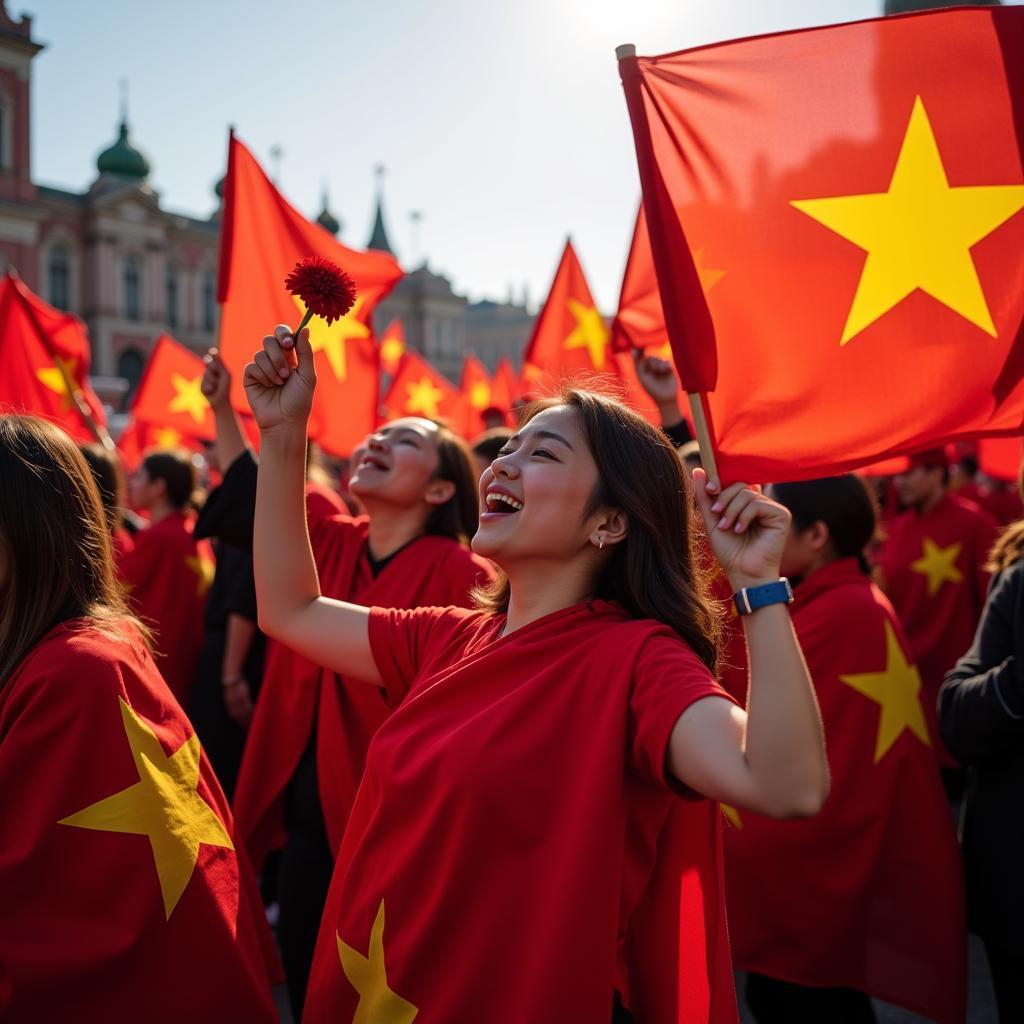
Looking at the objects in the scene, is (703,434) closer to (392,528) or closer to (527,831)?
(527,831)

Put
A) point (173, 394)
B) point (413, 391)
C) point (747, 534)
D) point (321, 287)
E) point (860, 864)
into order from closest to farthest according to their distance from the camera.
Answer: point (747, 534) → point (321, 287) → point (860, 864) → point (173, 394) → point (413, 391)

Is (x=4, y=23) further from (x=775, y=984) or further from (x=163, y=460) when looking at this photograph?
(x=775, y=984)

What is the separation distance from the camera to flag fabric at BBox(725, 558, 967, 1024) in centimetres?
263

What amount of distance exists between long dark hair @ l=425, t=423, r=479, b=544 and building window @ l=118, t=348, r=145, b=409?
144 ft

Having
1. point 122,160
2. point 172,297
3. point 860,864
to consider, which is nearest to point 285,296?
point 860,864

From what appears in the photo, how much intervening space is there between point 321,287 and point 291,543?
1.69ft

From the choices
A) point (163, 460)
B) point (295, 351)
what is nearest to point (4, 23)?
point (163, 460)

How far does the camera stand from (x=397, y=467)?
296cm

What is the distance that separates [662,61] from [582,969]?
1.62 m

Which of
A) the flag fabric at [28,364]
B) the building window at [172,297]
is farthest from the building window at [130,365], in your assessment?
the flag fabric at [28,364]

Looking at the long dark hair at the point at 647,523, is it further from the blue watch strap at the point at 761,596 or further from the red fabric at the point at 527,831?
the blue watch strap at the point at 761,596

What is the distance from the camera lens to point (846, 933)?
263 centimetres

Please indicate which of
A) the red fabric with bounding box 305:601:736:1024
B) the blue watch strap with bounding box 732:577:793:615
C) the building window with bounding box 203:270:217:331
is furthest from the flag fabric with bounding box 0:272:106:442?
the building window with bounding box 203:270:217:331

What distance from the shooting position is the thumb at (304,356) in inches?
76.2
